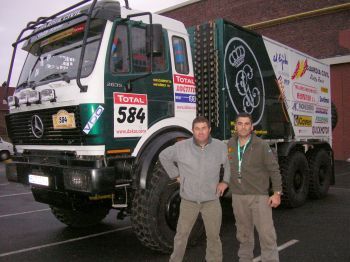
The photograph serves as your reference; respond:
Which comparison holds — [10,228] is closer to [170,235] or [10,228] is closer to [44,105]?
[44,105]

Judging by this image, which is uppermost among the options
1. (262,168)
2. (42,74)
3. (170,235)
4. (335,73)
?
(335,73)

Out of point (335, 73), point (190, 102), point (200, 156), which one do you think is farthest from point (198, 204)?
point (335, 73)

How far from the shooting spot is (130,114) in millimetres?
4676

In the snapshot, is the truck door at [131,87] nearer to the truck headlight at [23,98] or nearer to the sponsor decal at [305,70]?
the truck headlight at [23,98]

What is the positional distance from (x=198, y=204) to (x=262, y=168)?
77 centimetres

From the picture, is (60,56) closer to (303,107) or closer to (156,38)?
(156,38)

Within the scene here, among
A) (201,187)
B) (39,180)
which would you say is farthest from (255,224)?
(39,180)

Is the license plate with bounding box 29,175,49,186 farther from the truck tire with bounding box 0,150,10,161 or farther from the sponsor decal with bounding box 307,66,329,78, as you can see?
the truck tire with bounding box 0,150,10,161

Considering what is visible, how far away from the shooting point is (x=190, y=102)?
5480 mm

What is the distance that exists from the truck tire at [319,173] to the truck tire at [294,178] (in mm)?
440

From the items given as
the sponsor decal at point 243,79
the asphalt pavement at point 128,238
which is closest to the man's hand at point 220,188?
Result: the asphalt pavement at point 128,238

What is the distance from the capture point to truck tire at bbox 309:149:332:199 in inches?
327

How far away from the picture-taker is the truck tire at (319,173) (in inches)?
327

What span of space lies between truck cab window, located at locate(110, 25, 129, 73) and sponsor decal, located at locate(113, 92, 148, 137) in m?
0.32
